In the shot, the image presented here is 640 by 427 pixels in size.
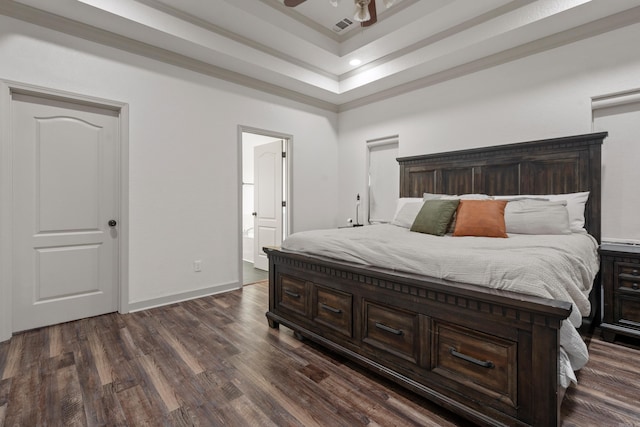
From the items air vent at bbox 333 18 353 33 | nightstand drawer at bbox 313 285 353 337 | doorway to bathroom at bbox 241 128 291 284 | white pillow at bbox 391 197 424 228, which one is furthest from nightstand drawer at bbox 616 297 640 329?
air vent at bbox 333 18 353 33

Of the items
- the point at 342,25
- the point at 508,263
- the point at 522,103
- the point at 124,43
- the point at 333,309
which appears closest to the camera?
the point at 508,263

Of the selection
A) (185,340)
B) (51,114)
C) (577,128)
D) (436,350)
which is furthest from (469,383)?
(51,114)

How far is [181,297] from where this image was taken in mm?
3443

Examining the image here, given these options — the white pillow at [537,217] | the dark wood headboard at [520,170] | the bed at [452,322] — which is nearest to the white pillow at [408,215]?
the dark wood headboard at [520,170]

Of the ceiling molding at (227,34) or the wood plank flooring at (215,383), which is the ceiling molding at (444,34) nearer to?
the ceiling molding at (227,34)

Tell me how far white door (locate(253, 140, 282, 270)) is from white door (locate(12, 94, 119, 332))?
2200 millimetres

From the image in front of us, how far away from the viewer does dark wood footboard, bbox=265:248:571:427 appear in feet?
4.14

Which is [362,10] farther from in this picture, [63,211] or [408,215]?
[63,211]

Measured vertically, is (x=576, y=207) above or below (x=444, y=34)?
below

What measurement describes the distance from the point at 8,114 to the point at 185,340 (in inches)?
92.7

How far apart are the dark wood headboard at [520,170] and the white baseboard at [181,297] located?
8.63 feet

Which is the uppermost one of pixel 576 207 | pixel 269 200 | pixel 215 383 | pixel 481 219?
pixel 269 200

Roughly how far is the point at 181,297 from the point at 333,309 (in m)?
2.12

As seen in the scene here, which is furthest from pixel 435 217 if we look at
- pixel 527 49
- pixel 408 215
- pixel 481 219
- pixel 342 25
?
pixel 342 25
